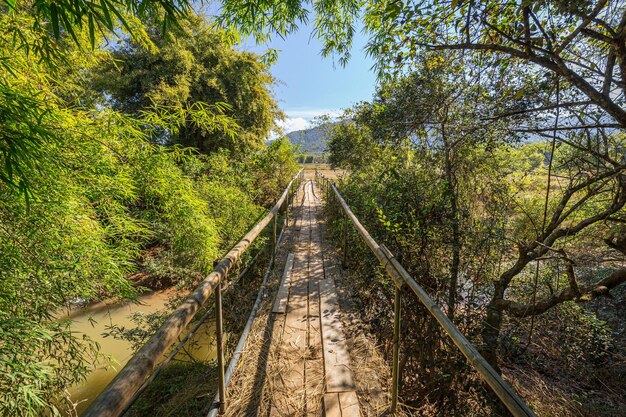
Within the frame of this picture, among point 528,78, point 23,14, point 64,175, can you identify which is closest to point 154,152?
point 64,175

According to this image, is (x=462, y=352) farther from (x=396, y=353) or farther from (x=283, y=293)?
(x=283, y=293)

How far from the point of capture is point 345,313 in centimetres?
275

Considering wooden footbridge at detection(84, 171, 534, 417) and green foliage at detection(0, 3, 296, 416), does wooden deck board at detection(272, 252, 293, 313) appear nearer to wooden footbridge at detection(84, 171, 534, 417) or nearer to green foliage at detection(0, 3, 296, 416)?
wooden footbridge at detection(84, 171, 534, 417)

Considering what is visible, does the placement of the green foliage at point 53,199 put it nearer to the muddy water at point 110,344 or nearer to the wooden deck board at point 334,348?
the muddy water at point 110,344

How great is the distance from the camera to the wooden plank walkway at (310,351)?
1684 mm

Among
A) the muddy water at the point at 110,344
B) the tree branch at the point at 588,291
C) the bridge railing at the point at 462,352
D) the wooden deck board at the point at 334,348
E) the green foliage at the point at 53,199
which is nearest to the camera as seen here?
the bridge railing at the point at 462,352

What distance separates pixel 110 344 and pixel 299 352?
13.5 feet

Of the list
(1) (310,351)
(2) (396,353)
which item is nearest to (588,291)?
(2) (396,353)

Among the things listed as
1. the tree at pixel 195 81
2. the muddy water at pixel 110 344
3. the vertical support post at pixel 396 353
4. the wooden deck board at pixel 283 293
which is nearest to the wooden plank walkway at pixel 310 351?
the wooden deck board at pixel 283 293

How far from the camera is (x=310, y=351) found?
2189 mm

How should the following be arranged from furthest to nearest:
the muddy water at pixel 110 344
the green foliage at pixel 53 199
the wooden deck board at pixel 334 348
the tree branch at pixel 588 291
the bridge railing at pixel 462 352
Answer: the muddy water at pixel 110 344
the tree branch at pixel 588 291
the wooden deck board at pixel 334 348
the green foliage at pixel 53 199
the bridge railing at pixel 462 352

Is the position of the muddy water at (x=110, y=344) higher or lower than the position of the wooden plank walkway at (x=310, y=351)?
lower

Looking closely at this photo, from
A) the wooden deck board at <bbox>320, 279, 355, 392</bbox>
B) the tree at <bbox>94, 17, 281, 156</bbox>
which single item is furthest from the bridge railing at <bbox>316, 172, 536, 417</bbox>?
the tree at <bbox>94, 17, 281, 156</bbox>

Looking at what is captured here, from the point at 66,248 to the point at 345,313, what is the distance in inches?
91.5
